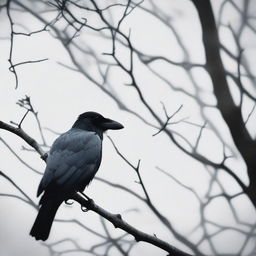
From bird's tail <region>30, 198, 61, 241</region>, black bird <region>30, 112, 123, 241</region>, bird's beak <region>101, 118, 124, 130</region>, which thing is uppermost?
bird's beak <region>101, 118, 124, 130</region>

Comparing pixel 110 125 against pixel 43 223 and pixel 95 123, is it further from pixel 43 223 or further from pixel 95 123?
pixel 43 223

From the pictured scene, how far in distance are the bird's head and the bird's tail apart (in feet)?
6.55

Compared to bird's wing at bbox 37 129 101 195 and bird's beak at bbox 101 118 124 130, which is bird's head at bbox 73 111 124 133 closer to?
bird's beak at bbox 101 118 124 130

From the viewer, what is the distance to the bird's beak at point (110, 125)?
6672 mm

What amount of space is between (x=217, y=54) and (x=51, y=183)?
2.23 meters

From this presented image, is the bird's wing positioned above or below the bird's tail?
above

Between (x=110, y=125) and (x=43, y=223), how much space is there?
225 cm

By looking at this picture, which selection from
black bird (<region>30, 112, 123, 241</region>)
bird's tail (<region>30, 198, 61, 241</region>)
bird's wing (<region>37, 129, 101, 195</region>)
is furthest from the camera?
bird's wing (<region>37, 129, 101, 195</region>)

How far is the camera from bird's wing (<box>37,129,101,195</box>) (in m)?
5.15

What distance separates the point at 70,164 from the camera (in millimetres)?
5629

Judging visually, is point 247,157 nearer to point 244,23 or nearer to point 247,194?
point 247,194

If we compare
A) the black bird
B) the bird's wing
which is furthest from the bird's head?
the bird's wing

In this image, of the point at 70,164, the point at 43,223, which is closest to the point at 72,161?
the point at 70,164

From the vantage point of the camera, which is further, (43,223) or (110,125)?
(110,125)
